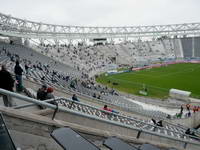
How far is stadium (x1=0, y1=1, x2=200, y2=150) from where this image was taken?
3.69 metres

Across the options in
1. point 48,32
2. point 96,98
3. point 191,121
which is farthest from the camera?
point 48,32

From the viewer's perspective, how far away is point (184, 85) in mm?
36125

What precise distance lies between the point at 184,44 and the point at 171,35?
13.2 metres

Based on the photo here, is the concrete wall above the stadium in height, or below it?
below

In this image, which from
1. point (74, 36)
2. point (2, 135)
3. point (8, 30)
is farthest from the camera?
point (74, 36)

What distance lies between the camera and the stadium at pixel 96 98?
12.1 feet

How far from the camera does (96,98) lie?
1535 centimetres

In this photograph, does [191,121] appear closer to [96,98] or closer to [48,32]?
[96,98]

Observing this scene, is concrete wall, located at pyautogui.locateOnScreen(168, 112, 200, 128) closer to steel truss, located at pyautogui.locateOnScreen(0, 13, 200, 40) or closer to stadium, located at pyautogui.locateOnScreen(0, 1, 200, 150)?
stadium, located at pyautogui.locateOnScreen(0, 1, 200, 150)

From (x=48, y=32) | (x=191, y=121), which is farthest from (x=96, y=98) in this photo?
(x=48, y=32)

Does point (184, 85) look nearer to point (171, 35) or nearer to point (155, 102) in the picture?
point (155, 102)

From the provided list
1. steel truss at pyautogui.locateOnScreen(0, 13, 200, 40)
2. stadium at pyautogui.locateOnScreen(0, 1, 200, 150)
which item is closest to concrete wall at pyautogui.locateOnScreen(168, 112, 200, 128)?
stadium at pyautogui.locateOnScreen(0, 1, 200, 150)

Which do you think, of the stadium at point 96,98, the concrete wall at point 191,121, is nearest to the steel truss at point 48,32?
the stadium at point 96,98

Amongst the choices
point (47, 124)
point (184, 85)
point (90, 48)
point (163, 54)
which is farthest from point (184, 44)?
point (47, 124)
